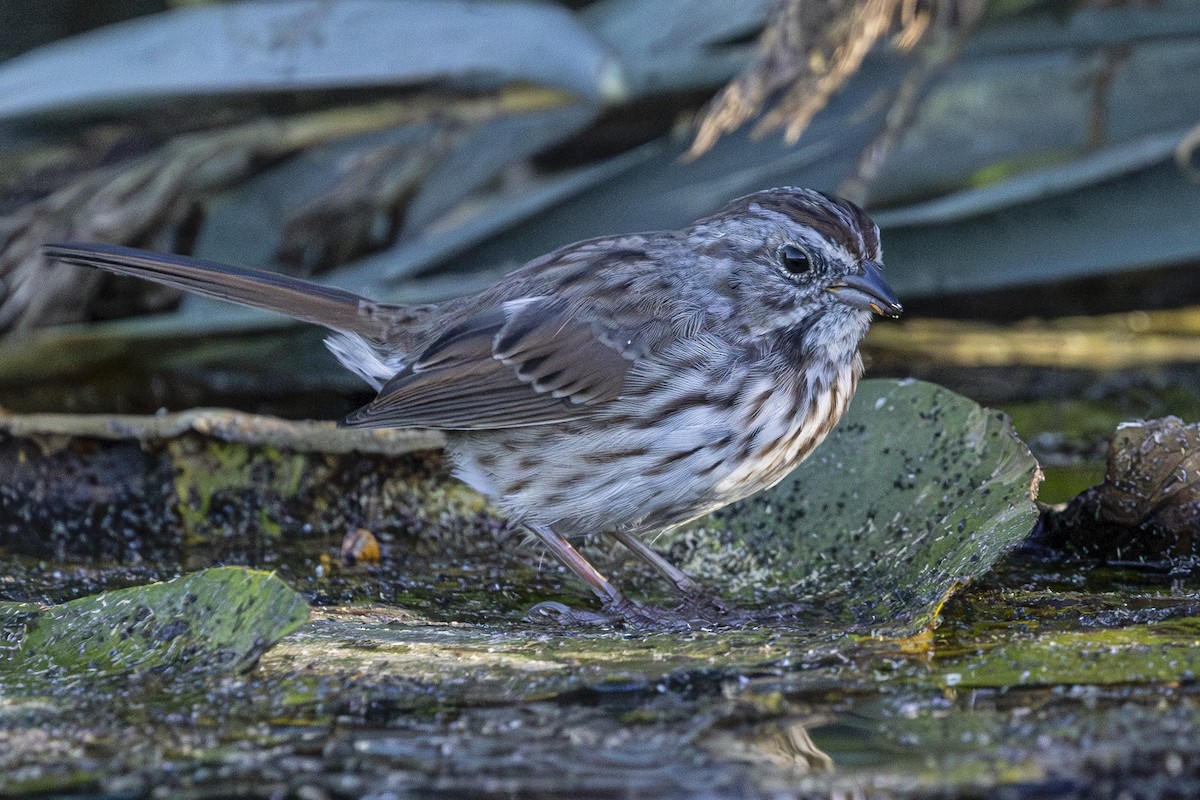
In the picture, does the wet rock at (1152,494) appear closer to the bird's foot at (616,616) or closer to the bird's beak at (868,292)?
the bird's beak at (868,292)

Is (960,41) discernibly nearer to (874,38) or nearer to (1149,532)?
(874,38)

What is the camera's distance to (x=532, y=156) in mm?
6469

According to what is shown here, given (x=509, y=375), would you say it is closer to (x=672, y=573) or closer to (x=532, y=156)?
(x=672, y=573)

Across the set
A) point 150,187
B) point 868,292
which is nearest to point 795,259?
point 868,292

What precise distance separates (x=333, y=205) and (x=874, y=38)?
2.25 m

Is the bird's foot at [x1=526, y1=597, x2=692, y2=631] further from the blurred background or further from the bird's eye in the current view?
the blurred background

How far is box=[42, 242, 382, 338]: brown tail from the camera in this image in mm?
4121

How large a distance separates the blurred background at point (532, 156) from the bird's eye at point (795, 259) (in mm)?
1659

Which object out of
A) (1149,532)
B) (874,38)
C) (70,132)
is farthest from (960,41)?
(70,132)

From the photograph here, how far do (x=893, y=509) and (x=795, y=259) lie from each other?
2.17ft

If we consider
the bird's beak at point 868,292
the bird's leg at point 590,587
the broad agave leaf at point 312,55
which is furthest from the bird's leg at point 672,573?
the broad agave leaf at point 312,55

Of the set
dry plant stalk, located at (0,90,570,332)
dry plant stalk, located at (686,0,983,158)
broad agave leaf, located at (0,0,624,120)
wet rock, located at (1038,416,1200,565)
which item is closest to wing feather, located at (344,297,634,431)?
wet rock, located at (1038,416,1200,565)

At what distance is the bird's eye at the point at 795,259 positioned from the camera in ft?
12.6

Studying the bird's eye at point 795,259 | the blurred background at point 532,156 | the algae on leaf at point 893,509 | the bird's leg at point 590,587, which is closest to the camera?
the algae on leaf at point 893,509
